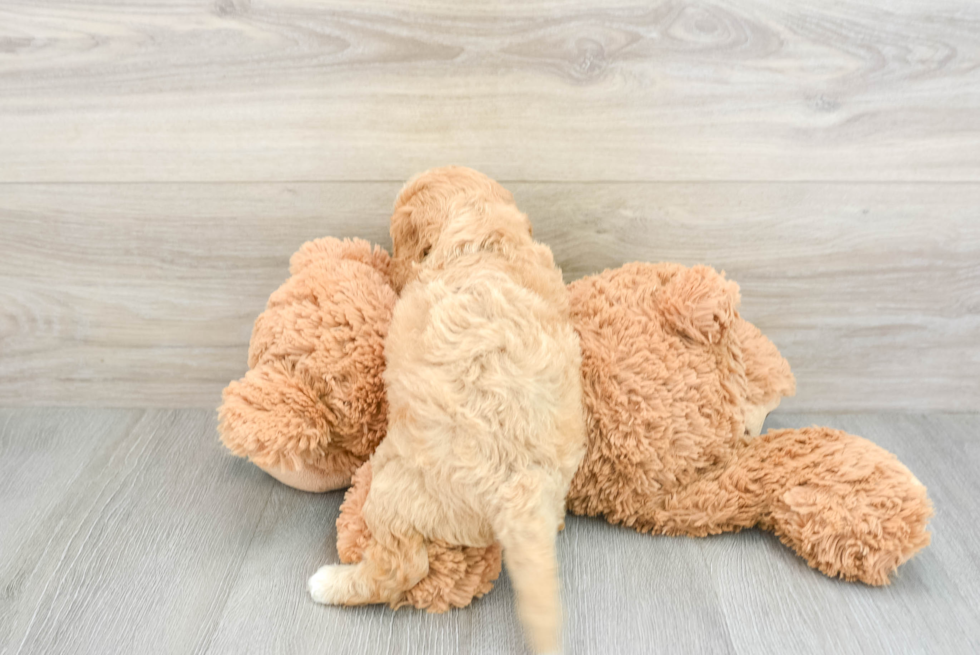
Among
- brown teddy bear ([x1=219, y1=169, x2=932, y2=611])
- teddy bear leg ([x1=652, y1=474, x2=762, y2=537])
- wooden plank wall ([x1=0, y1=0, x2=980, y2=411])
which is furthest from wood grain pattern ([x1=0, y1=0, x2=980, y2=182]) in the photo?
teddy bear leg ([x1=652, y1=474, x2=762, y2=537])

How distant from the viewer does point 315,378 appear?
73 centimetres

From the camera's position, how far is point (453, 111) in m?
0.79

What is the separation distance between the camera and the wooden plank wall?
764mm

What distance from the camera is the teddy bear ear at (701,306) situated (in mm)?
689

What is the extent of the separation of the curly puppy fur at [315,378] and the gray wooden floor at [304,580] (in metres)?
0.11

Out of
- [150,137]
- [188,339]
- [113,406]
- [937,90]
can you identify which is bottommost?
[113,406]

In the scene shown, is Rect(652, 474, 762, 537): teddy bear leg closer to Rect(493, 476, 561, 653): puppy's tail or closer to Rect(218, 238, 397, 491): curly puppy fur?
Rect(493, 476, 561, 653): puppy's tail

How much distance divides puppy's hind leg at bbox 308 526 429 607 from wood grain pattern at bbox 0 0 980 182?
17.6 inches

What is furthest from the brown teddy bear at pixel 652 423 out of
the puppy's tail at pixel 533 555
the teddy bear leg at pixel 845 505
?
the puppy's tail at pixel 533 555

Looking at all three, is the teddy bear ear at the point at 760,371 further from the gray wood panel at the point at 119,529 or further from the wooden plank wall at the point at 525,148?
the gray wood panel at the point at 119,529

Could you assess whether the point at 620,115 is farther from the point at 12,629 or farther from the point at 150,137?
the point at 12,629

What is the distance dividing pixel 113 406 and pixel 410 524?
62 cm

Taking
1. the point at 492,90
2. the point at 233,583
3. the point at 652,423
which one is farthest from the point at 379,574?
the point at 492,90

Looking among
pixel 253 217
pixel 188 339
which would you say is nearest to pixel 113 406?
pixel 188 339
